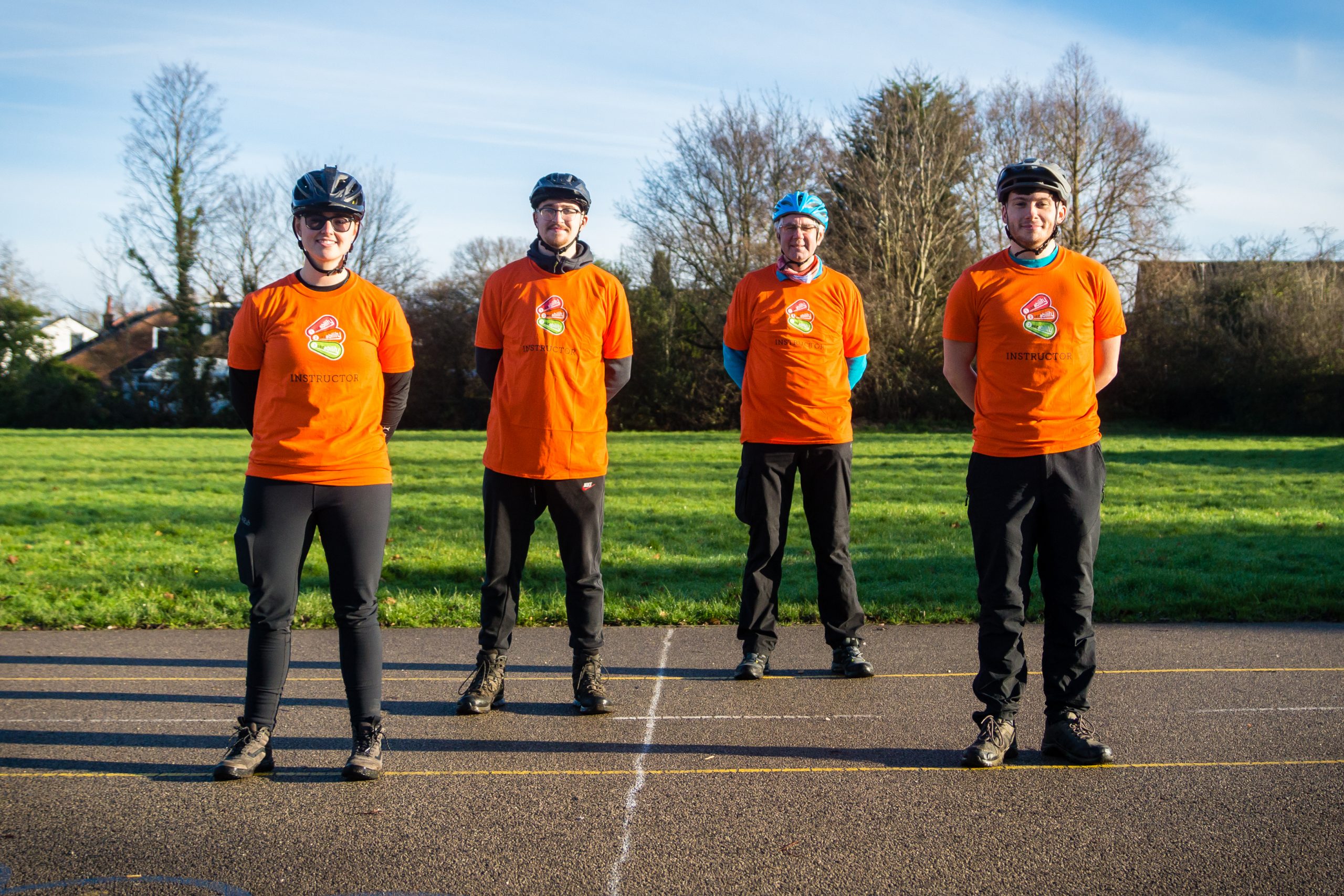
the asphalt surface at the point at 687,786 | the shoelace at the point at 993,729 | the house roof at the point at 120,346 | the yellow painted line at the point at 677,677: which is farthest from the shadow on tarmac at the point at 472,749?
the house roof at the point at 120,346

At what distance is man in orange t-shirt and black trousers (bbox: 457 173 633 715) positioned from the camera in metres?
5.18

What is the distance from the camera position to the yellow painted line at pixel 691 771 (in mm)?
4398

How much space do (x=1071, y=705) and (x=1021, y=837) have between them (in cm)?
101

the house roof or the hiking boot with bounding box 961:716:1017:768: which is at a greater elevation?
the house roof

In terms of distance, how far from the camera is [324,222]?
4.43 m

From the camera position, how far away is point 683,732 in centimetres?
498

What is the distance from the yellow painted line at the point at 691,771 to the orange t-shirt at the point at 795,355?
1.93 meters

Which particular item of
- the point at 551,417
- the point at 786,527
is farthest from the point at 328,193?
the point at 786,527

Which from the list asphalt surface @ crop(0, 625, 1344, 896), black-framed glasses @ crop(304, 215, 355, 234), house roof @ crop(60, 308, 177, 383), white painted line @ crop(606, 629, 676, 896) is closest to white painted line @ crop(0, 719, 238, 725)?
asphalt surface @ crop(0, 625, 1344, 896)

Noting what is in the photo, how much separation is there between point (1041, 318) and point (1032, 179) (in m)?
0.56

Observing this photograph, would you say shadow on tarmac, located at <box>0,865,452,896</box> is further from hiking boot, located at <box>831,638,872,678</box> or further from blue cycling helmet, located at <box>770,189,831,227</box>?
blue cycling helmet, located at <box>770,189,831,227</box>

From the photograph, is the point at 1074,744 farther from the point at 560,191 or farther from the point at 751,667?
the point at 560,191

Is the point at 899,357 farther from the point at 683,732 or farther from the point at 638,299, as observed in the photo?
the point at 683,732

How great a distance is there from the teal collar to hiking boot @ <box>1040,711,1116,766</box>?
72.6 inches
